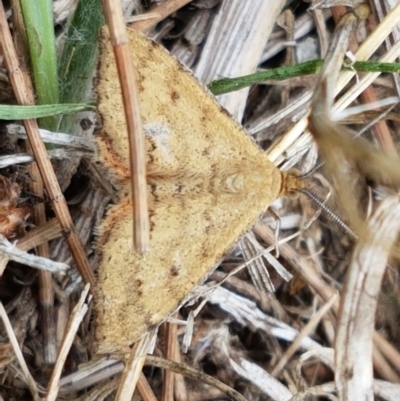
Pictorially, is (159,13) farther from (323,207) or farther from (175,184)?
(323,207)

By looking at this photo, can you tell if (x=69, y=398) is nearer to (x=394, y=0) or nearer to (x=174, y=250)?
(x=174, y=250)

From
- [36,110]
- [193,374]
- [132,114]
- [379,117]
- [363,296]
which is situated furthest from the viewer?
[379,117]

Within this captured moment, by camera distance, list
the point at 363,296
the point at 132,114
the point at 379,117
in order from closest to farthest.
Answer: the point at 132,114 < the point at 363,296 < the point at 379,117

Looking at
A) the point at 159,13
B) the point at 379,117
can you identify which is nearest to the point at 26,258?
the point at 159,13

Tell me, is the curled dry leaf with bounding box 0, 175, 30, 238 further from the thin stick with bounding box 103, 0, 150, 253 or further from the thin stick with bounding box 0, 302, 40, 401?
A: the thin stick with bounding box 103, 0, 150, 253

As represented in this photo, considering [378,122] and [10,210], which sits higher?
[378,122]

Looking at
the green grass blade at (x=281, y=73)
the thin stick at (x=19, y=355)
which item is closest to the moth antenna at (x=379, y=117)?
the green grass blade at (x=281, y=73)

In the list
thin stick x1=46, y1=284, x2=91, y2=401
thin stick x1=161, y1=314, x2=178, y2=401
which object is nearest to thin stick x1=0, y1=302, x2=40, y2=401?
thin stick x1=46, y1=284, x2=91, y2=401
